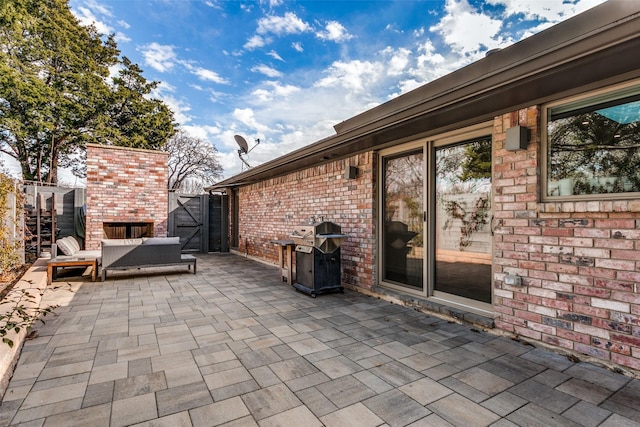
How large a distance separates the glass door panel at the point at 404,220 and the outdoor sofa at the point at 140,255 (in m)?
4.01

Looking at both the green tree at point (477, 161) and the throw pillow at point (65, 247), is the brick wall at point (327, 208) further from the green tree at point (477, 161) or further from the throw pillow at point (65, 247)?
the throw pillow at point (65, 247)

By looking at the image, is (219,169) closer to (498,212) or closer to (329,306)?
(329,306)

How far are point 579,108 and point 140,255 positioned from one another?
6.45 metres

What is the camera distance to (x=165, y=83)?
52.5 ft

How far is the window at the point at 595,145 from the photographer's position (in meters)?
2.28

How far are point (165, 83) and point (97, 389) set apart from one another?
17299 mm

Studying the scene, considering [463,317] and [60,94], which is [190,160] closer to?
[60,94]

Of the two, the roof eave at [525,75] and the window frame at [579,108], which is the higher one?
the roof eave at [525,75]

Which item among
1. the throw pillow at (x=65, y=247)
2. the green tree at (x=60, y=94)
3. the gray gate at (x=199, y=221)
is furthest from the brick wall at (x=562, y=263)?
the green tree at (x=60, y=94)

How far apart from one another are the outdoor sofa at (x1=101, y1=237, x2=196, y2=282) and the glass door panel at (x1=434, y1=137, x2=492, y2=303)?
4763 millimetres

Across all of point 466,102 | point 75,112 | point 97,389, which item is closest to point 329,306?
point 97,389

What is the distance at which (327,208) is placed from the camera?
5555 millimetres

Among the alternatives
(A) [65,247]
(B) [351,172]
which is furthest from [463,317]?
(A) [65,247]

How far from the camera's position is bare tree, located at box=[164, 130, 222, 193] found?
711 inches
